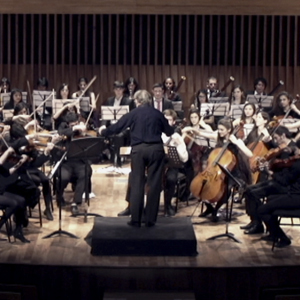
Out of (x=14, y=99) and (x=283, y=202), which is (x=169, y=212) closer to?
(x=283, y=202)

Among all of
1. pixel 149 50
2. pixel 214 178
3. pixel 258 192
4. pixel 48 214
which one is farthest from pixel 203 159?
pixel 149 50

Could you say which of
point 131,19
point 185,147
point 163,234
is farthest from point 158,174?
point 131,19

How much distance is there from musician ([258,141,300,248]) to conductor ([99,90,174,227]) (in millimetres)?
988

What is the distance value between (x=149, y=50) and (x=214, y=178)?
5.36 m

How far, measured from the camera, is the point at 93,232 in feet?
23.5

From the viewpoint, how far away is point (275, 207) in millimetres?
7168

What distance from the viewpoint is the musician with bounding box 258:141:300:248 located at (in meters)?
7.15

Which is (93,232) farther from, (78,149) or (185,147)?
(185,147)

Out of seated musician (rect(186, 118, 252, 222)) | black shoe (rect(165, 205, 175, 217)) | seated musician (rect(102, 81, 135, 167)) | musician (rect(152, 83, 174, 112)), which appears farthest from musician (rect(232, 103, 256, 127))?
seated musician (rect(102, 81, 135, 167))

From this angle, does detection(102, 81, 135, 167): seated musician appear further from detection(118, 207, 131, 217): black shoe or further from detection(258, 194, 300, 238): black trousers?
detection(258, 194, 300, 238): black trousers

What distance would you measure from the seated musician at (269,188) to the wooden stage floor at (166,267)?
18cm

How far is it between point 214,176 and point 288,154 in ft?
2.63

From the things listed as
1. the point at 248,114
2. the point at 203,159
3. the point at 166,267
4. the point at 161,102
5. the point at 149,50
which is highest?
the point at 149,50
